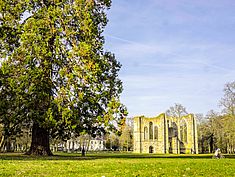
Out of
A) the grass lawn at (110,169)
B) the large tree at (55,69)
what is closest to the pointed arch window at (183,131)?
the large tree at (55,69)

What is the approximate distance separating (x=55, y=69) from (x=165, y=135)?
56.4 metres

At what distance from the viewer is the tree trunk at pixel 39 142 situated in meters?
26.2

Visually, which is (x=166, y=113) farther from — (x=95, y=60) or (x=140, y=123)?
(x=95, y=60)

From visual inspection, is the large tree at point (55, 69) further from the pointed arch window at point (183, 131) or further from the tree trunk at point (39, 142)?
the pointed arch window at point (183, 131)

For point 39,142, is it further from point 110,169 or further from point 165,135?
point 165,135

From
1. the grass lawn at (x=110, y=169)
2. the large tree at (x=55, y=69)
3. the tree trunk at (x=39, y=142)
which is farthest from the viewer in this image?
the tree trunk at (x=39, y=142)

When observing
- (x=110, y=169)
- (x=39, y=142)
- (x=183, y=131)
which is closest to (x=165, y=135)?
(x=183, y=131)

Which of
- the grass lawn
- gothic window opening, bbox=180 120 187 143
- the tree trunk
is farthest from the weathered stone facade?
the grass lawn

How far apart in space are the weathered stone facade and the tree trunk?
52.1m

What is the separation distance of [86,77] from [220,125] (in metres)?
52.6

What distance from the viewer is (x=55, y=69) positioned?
983 inches

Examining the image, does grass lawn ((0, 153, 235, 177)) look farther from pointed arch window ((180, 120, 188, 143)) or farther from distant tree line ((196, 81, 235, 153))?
pointed arch window ((180, 120, 188, 143))

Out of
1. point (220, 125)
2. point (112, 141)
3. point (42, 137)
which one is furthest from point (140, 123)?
point (42, 137)

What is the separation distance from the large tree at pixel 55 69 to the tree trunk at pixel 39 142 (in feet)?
0.25
